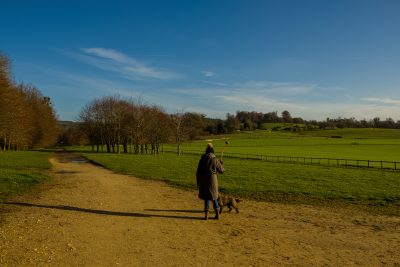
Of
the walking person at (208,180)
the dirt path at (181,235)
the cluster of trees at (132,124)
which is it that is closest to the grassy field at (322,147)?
the cluster of trees at (132,124)

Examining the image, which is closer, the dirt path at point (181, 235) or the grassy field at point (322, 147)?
the dirt path at point (181, 235)

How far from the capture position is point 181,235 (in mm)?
9672

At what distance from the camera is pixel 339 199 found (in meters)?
16.1

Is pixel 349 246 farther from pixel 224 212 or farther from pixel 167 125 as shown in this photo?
pixel 167 125

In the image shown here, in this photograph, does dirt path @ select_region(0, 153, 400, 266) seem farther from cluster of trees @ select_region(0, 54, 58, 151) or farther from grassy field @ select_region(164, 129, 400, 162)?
grassy field @ select_region(164, 129, 400, 162)

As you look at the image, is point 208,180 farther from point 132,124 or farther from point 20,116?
point 132,124

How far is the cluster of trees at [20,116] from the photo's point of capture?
138 feet

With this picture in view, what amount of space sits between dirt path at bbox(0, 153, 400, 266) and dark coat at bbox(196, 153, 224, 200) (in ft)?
2.80

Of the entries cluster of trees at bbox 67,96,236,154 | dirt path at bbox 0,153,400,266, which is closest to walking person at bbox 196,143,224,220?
dirt path at bbox 0,153,400,266

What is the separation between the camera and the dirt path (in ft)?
25.8

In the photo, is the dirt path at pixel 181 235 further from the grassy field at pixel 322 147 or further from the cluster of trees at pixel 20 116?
the grassy field at pixel 322 147

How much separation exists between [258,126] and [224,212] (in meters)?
172

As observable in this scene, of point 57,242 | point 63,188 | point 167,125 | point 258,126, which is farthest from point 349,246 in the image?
point 258,126

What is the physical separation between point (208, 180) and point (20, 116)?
141 ft
